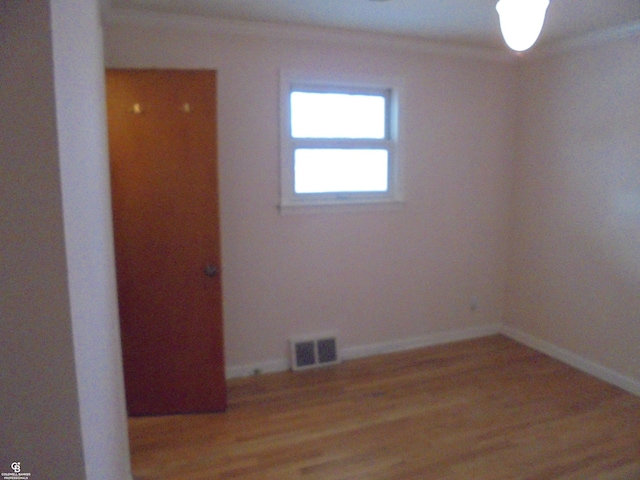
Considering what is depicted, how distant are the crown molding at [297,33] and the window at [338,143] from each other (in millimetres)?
303

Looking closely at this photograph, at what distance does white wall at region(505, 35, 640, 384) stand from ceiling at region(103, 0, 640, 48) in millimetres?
350

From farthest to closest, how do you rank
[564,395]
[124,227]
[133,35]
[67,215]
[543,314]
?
[543,314] → [564,395] → [133,35] → [124,227] → [67,215]

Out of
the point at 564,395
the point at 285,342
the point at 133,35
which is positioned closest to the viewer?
the point at 133,35

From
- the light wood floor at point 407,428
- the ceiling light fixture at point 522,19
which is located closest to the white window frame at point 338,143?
the light wood floor at point 407,428

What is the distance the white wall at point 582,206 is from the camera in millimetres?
3127

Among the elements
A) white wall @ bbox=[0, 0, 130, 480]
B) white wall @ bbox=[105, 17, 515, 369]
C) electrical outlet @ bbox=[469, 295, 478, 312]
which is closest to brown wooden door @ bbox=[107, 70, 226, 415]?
white wall @ bbox=[105, 17, 515, 369]

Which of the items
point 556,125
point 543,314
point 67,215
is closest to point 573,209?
point 556,125

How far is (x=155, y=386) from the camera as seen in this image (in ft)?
9.33

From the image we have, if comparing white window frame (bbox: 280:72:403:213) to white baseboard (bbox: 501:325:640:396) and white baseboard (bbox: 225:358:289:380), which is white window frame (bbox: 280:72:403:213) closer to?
white baseboard (bbox: 225:358:289:380)

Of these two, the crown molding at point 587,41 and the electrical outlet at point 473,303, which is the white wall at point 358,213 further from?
the crown molding at point 587,41

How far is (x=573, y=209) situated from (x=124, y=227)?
324cm

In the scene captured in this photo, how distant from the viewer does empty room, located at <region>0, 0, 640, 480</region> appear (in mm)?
2527

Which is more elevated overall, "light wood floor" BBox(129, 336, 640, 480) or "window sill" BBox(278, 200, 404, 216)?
"window sill" BBox(278, 200, 404, 216)

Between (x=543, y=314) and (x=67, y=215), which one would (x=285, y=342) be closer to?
(x=543, y=314)
